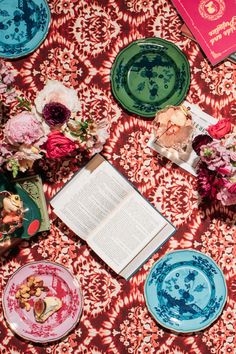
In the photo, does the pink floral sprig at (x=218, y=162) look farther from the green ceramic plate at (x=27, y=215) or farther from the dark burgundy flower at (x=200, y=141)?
the green ceramic plate at (x=27, y=215)

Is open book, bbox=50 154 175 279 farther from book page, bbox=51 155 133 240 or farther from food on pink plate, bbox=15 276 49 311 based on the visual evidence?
food on pink plate, bbox=15 276 49 311

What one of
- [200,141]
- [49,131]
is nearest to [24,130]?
[49,131]

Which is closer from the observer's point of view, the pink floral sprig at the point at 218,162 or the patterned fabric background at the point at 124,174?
the pink floral sprig at the point at 218,162

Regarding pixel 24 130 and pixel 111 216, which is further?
pixel 111 216

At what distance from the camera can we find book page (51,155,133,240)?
1.80 meters

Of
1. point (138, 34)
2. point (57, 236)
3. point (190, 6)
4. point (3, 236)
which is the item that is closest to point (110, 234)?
point (57, 236)

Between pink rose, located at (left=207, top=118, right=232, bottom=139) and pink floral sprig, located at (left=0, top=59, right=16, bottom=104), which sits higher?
pink floral sprig, located at (left=0, top=59, right=16, bottom=104)

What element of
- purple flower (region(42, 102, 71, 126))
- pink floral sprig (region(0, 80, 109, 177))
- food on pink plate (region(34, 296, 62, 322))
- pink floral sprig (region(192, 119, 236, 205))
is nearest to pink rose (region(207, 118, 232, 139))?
pink floral sprig (region(192, 119, 236, 205))

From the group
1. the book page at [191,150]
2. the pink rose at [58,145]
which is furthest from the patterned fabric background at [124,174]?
the pink rose at [58,145]

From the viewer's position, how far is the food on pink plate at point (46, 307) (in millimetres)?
1811

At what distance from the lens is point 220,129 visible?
5.51 feet

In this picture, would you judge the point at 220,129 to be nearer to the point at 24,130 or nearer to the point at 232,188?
the point at 232,188

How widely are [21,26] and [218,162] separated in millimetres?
767

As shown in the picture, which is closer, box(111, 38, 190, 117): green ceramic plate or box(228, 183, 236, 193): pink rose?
box(228, 183, 236, 193): pink rose
